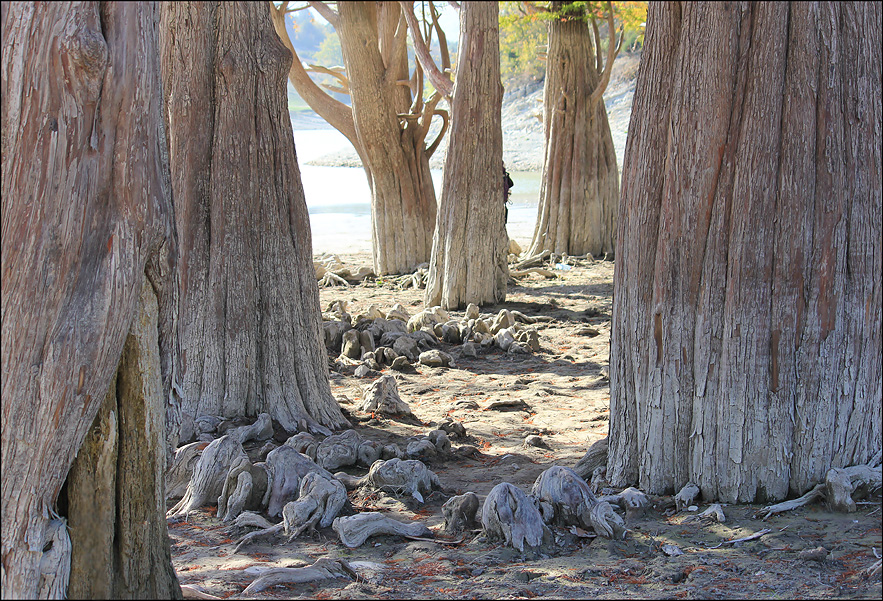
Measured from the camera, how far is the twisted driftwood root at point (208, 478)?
4.37m

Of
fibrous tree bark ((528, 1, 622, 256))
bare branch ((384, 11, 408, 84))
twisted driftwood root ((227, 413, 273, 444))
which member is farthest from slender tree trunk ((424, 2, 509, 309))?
twisted driftwood root ((227, 413, 273, 444))

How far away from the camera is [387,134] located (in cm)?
1266

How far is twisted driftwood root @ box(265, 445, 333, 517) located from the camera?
4.22 m

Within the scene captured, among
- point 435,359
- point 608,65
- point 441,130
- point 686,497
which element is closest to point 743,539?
point 686,497

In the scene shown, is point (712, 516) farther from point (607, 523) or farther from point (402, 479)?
point (402, 479)

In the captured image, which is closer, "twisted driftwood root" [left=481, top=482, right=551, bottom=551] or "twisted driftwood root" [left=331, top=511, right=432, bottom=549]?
"twisted driftwood root" [left=481, top=482, right=551, bottom=551]

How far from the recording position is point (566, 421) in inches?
238

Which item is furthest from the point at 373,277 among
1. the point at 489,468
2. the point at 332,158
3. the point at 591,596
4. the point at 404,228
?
the point at 332,158

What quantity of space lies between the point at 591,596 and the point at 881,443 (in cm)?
183

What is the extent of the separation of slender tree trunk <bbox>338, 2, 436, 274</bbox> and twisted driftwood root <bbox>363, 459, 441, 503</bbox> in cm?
869

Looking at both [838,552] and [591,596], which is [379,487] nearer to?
[591,596]

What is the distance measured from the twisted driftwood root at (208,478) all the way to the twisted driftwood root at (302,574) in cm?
120

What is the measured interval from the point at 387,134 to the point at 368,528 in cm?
968

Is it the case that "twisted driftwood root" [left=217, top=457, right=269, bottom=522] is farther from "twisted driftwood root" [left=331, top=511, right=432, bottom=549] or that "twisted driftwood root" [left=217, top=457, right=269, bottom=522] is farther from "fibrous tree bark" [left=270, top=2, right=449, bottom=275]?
"fibrous tree bark" [left=270, top=2, right=449, bottom=275]
